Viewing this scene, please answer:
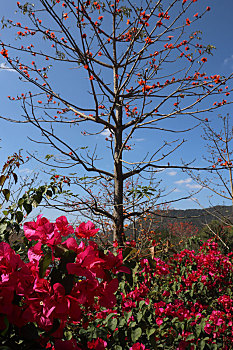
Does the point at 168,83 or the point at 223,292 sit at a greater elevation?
the point at 168,83

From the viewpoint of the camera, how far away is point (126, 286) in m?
2.45

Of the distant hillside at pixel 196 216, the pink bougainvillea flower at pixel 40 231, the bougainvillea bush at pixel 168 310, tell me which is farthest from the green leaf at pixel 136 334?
the distant hillside at pixel 196 216

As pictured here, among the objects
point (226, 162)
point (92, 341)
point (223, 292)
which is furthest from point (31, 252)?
point (226, 162)

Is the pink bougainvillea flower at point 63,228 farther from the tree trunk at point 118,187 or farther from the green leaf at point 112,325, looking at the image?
the tree trunk at point 118,187

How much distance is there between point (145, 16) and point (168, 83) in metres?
1.11

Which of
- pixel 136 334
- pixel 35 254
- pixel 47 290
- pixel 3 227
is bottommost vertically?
pixel 136 334

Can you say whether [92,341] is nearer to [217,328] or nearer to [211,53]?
[217,328]

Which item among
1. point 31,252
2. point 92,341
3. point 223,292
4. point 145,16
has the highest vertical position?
point 145,16

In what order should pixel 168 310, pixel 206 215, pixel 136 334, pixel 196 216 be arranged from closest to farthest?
pixel 136 334 < pixel 168 310 < pixel 196 216 < pixel 206 215

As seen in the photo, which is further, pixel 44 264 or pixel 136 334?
pixel 136 334

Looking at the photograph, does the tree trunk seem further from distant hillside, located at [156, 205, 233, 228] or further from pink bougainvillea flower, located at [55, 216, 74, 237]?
pink bougainvillea flower, located at [55, 216, 74, 237]

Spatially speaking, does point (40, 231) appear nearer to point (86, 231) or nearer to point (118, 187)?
point (86, 231)

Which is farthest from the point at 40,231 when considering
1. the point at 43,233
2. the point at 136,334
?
the point at 136,334

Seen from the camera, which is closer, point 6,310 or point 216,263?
point 6,310
